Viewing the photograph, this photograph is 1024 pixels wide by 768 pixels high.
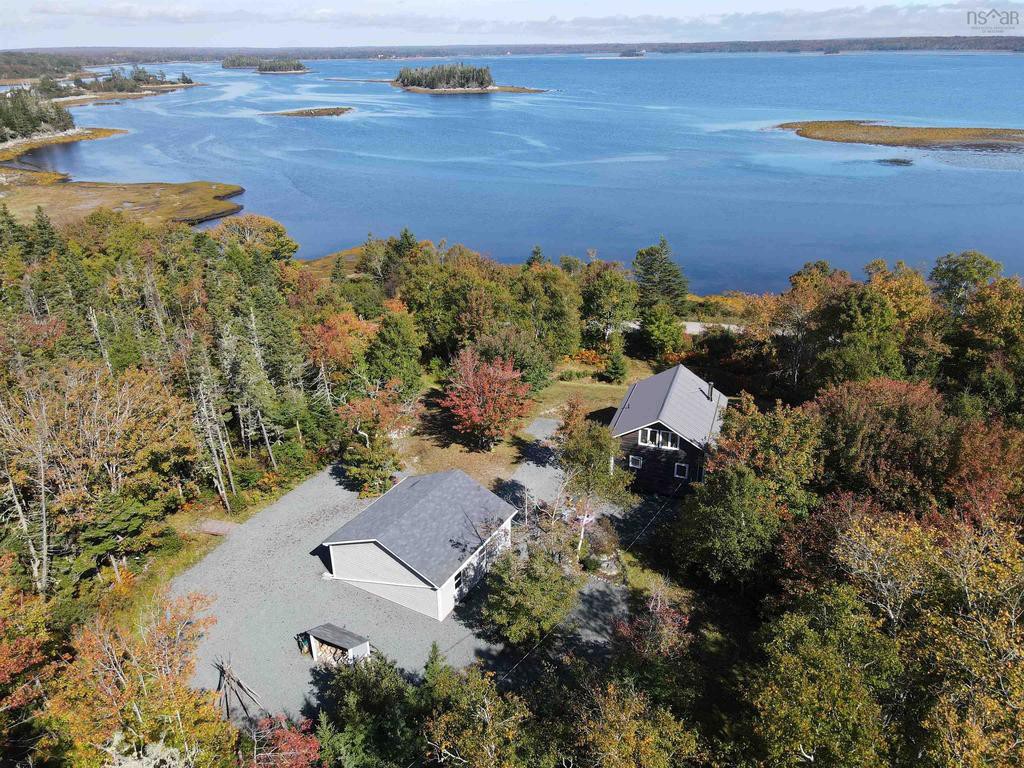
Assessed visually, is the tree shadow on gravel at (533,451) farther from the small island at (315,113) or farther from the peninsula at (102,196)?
the small island at (315,113)

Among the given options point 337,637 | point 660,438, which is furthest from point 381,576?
point 660,438

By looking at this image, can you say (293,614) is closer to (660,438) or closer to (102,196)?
(660,438)

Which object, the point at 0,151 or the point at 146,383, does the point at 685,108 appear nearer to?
the point at 0,151

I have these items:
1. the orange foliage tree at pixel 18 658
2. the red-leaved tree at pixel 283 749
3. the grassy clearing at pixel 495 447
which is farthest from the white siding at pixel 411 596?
the orange foliage tree at pixel 18 658

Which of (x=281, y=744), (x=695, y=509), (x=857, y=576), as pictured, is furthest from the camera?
(x=695, y=509)

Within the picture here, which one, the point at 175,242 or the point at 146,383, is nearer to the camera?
the point at 146,383

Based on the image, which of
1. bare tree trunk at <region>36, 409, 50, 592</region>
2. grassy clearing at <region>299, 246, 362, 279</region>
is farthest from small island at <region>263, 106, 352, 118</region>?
bare tree trunk at <region>36, 409, 50, 592</region>

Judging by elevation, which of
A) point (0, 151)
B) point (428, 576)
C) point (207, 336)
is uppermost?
point (0, 151)

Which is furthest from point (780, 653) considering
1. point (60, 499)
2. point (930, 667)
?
point (60, 499)
